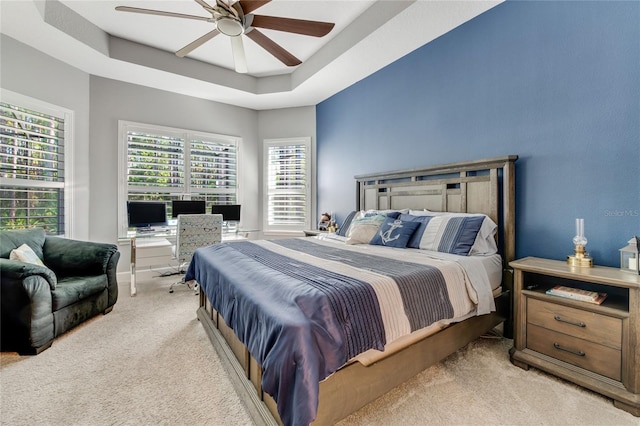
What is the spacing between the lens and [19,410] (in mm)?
1556

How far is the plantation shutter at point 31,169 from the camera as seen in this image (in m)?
3.06

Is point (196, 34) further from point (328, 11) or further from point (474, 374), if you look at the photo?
point (474, 374)

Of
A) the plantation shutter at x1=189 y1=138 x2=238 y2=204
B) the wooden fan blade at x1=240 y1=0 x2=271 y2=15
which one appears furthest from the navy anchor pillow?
the plantation shutter at x1=189 y1=138 x2=238 y2=204

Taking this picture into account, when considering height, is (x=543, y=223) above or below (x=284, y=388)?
above

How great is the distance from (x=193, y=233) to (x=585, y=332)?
3883mm

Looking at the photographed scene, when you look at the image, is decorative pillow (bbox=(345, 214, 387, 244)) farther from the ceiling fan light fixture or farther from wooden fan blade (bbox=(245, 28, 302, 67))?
the ceiling fan light fixture

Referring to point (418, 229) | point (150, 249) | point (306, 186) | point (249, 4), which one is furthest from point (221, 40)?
point (418, 229)

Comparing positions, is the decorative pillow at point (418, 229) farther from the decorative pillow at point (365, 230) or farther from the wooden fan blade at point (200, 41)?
the wooden fan blade at point (200, 41)

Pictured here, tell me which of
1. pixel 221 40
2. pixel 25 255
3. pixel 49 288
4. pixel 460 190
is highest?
pixel 221 40

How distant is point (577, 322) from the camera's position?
1.74m

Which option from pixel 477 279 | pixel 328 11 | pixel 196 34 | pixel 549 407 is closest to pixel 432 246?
pixel 477 279

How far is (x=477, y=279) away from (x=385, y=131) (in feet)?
7.88

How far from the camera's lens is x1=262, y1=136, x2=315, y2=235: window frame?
16.8 ft

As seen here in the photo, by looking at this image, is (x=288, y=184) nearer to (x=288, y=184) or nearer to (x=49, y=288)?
(x=288, y=184)
